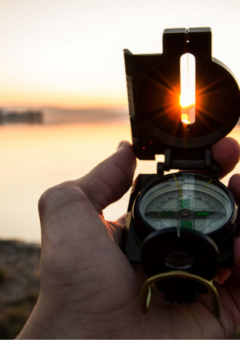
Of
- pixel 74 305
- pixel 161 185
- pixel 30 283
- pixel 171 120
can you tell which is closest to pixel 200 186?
pixel 161 185

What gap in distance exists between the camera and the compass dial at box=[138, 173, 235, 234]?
1.36m

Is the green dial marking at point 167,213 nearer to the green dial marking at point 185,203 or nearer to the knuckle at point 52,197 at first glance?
the green dial marking at point 185,203

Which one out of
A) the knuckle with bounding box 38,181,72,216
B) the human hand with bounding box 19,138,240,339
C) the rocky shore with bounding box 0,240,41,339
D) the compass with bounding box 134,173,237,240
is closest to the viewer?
the human hand with bounding box 19,138,240,339

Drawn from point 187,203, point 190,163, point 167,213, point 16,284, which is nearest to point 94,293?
point 167,213

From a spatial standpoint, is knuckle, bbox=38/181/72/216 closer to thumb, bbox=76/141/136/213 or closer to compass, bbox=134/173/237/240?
thumb, bbox=76/141/136/213

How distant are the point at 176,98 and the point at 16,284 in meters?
3.58

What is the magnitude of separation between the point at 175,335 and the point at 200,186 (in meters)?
0.61

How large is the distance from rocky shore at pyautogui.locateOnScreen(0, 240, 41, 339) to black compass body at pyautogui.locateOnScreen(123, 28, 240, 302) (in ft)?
7.25

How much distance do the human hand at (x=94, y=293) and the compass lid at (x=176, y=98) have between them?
18.9 inches

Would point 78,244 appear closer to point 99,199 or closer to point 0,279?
point 99,199

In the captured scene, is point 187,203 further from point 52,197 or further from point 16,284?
point 16,284

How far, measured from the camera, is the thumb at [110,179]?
159 centimetres

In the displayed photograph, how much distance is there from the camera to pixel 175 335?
1.23 metres

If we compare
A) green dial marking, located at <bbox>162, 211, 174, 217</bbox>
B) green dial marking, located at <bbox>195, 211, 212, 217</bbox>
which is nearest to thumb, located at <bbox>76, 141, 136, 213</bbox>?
green dial marking, located at <bbox>162, 211, 174, 217</bbox>
